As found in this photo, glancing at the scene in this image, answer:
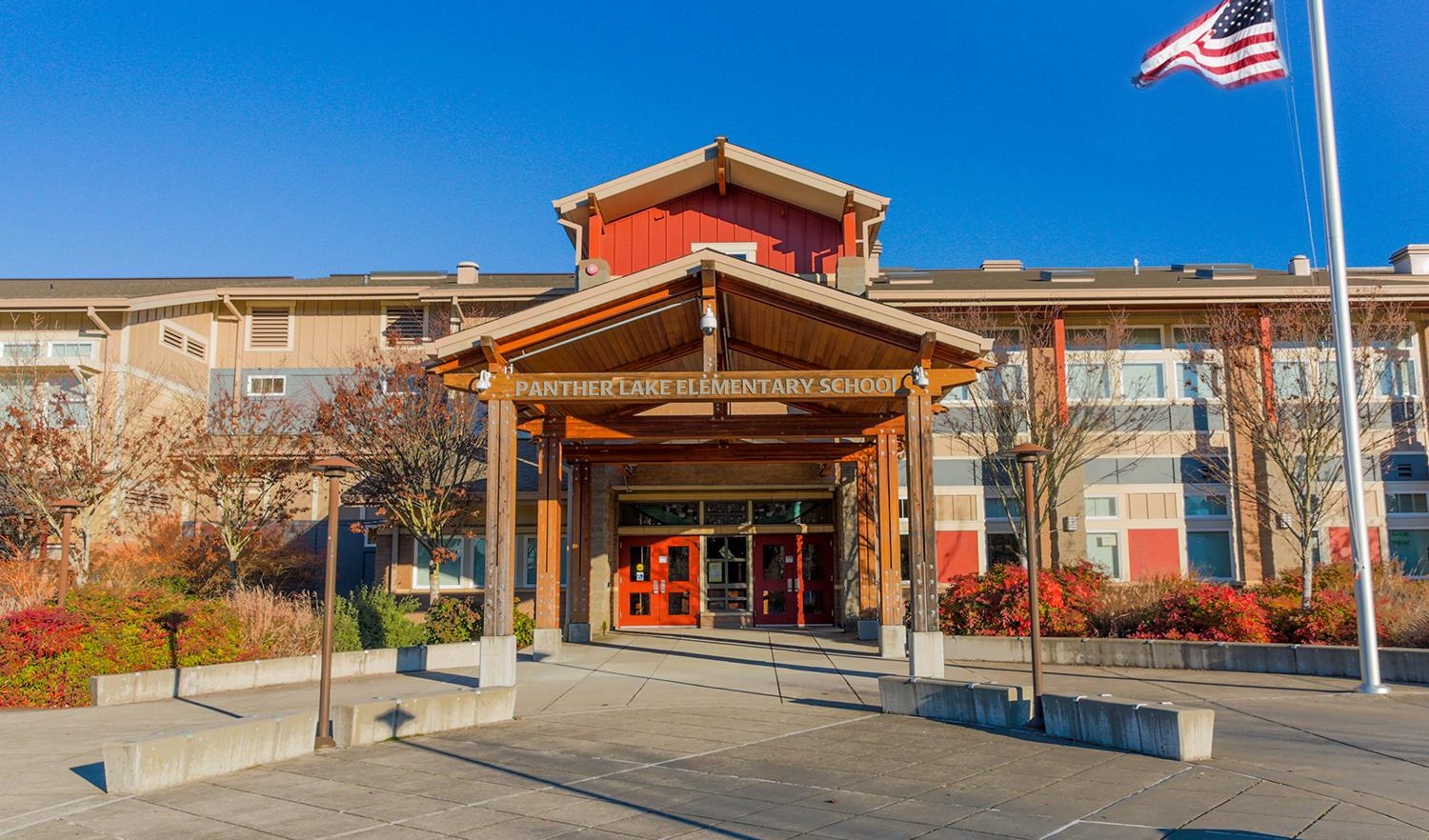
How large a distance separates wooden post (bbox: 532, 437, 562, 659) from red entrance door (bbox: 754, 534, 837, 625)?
7004 millimetres

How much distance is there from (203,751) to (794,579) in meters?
16.6

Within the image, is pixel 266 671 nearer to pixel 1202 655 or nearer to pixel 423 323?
pixel 423 323

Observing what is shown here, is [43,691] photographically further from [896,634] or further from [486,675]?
[896,634]

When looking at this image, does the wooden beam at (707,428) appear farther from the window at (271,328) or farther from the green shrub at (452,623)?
the window at (271,328)

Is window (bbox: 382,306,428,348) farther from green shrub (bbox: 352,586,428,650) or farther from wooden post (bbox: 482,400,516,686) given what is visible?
wooden post (bbox: 482,400,516,686)

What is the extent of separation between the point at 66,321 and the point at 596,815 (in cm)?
2414

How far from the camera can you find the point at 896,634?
1744 centimetres

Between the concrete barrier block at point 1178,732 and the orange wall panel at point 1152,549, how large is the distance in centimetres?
1579

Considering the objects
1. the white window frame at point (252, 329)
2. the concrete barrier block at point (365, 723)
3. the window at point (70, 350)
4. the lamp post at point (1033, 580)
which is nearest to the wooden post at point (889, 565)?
the lamp post at point (1033, 580)

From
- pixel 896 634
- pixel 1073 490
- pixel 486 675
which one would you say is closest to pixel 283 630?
pixel 486 675

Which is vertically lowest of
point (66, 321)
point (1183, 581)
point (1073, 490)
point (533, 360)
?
point (1183, 581)

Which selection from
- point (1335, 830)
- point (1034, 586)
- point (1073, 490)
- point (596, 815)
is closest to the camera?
point (1335, 830)

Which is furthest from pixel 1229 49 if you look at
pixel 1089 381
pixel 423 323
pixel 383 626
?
pixel 423 323

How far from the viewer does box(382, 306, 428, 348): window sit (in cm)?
2564
